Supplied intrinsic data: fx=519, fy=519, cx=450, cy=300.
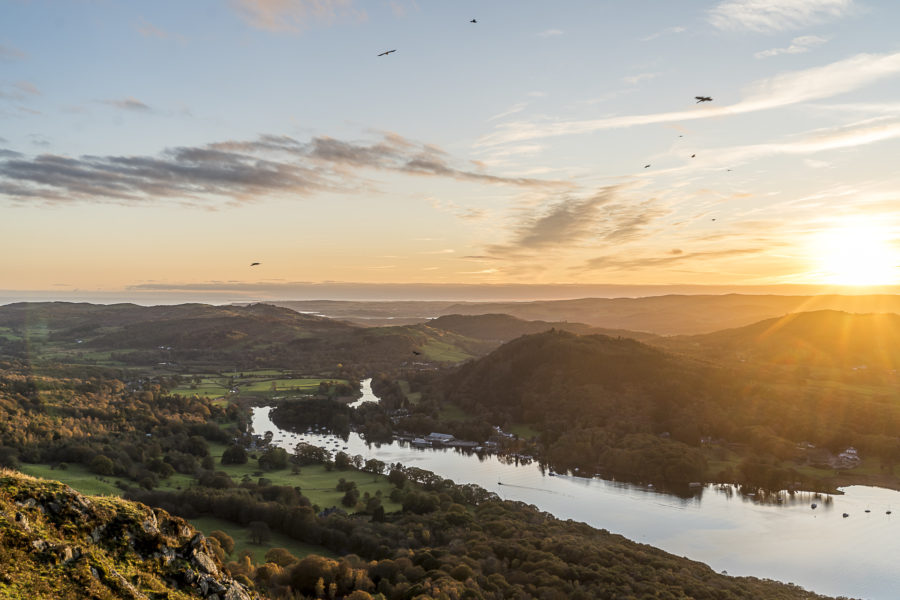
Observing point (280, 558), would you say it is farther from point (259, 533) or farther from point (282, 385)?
point (282, 385)

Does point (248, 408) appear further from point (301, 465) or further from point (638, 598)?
point (638, 598)

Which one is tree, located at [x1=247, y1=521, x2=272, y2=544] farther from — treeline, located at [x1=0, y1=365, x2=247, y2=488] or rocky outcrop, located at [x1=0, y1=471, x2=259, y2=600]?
rocky outcrop, located at [x1=0, y1=471, x2=259, y2=600]

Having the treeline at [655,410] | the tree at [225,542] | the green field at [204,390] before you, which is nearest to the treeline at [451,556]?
the tree at [225,542]

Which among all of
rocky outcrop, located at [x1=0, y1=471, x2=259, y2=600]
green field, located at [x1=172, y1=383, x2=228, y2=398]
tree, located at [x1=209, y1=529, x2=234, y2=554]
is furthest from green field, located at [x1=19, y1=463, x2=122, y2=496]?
green field, located at [x1=172, y1=383, x2=228, y2=398]

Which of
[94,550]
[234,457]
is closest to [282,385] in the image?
[234,457]

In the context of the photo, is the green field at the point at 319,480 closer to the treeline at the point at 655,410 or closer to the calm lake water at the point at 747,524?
the calm lake water at the point at 747,524

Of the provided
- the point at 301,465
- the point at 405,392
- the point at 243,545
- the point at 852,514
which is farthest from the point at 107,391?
the point at 852,514
